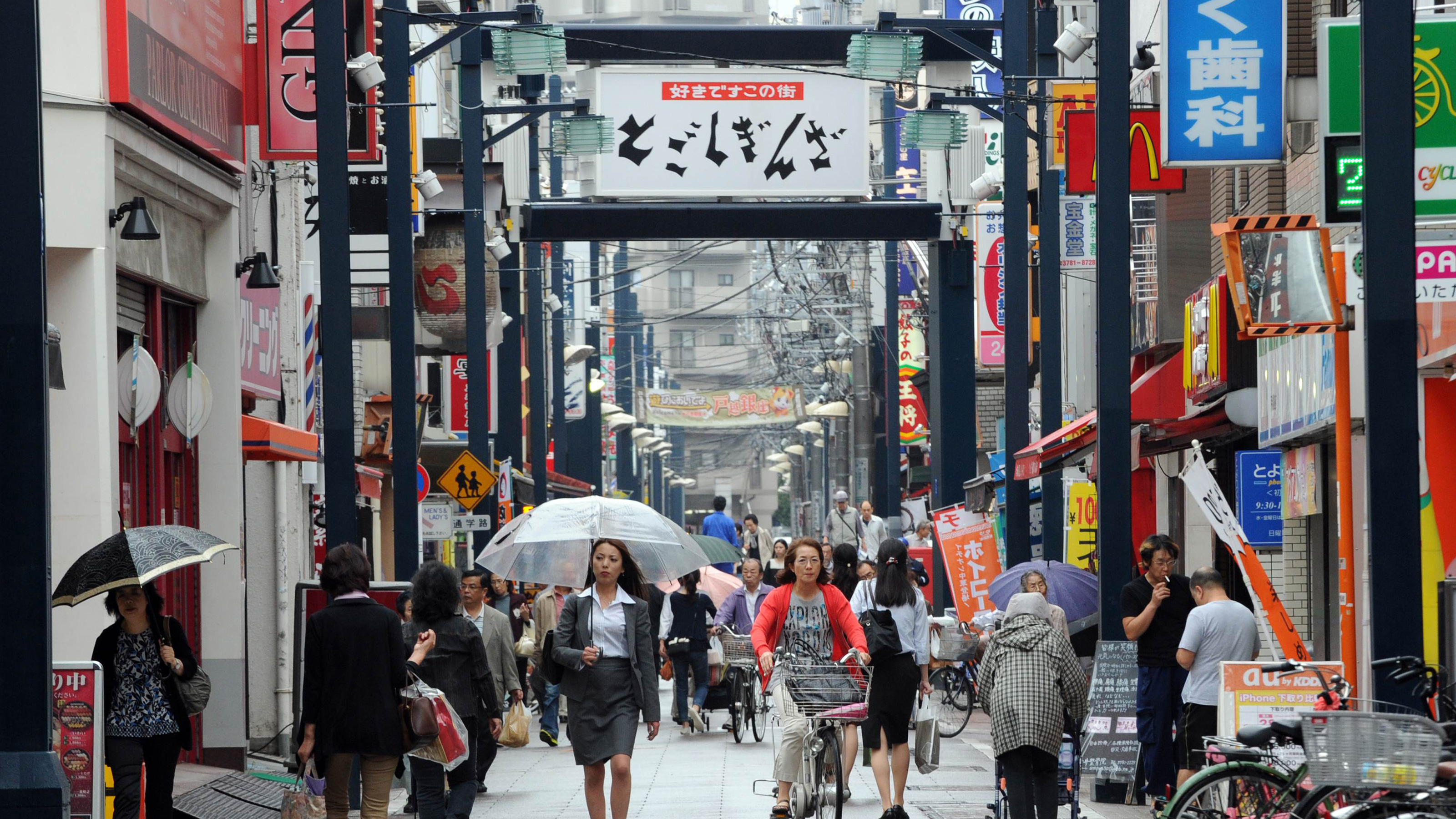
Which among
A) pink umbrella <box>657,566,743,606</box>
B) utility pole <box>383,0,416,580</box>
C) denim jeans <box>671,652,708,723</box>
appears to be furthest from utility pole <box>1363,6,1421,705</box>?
pink umbrella <box>657,566,743,606</box>

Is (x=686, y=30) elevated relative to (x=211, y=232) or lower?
elevated

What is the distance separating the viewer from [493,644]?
13.9 meters

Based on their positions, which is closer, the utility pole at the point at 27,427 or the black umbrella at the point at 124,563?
the utility pole at the point at 27,427

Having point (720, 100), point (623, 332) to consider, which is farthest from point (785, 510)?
point (720, 100)

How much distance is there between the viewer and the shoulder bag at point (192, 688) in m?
10.6

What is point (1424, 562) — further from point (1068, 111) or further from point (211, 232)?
point (211, 232)

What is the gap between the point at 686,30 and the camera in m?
23.1

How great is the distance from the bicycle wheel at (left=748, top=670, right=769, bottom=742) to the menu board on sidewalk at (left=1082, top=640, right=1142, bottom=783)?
480 cm

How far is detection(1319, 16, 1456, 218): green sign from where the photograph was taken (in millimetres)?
10406

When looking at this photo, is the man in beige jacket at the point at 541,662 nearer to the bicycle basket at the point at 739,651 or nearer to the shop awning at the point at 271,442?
the bicycle basket at the point at 739,651

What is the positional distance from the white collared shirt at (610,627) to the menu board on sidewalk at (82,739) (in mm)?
2875

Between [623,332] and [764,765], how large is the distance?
73.5 meters

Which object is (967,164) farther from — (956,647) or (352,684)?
(352,684)

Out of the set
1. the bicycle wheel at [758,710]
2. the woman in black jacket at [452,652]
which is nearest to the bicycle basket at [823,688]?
the woman in black jacket at [452,652]
